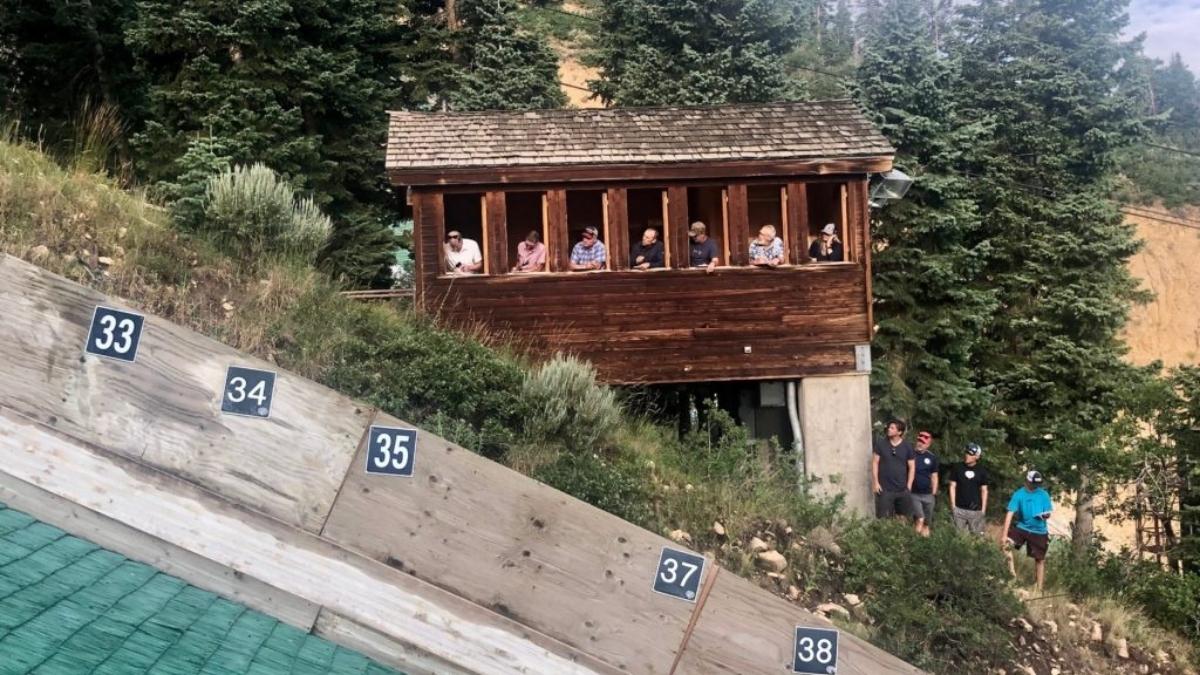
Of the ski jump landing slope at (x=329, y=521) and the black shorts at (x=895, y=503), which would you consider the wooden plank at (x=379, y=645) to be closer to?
the ski jump landing slope at (x=329, y=521)

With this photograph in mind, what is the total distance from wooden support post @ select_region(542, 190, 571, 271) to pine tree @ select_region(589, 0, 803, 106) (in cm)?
982

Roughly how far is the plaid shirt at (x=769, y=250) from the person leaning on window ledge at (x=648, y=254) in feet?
4.92

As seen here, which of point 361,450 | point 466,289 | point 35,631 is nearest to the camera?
point 35,631

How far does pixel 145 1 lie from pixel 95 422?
1397 centimetres

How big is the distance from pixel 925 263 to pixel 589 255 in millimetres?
9599

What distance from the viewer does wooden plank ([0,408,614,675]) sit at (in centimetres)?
509

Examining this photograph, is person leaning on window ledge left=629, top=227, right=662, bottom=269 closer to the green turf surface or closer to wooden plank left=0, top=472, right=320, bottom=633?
wooden plank left=0, top=472, right=320, bottom=633


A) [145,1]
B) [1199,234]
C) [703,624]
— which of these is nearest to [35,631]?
[703,624]

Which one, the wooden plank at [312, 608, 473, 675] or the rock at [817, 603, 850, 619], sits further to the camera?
the rock at [817, 603, 850, 619]

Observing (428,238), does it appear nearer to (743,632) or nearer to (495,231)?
(495,231)

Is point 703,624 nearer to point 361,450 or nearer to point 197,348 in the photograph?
point 361,450

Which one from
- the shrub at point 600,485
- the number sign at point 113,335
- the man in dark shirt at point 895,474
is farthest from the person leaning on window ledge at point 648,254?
the number sign at point 113,335

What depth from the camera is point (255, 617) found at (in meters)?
4.92

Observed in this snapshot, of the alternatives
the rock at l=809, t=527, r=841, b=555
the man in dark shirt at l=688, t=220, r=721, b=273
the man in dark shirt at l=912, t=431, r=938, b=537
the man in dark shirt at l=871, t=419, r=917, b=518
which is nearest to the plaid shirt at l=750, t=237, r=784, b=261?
the man in dark shirt at l=688, t=220, r=721, b=273
